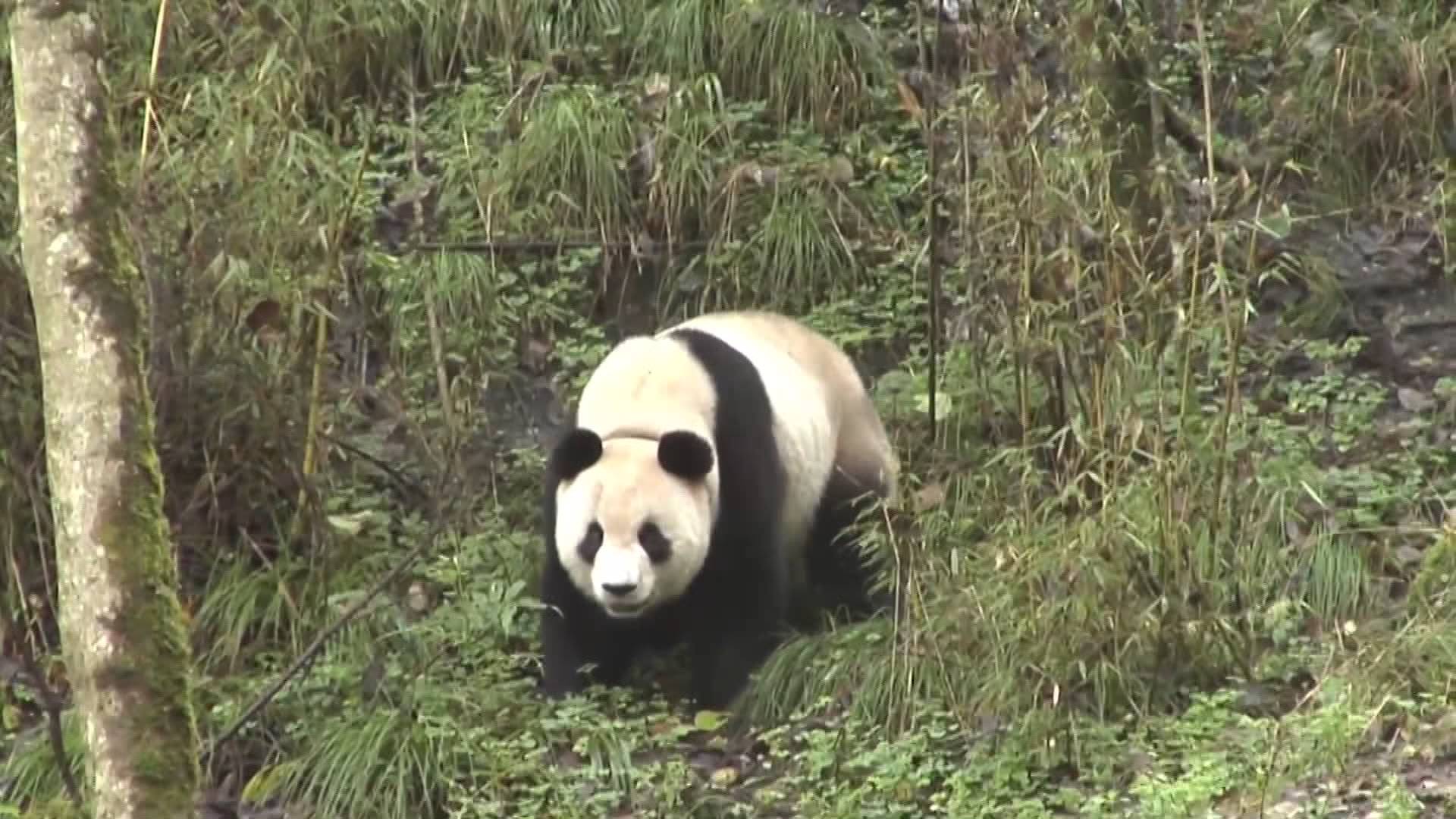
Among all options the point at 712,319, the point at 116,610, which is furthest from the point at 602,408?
the point at 116,610

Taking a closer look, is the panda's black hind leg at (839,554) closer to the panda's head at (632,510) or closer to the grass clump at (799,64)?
the panda's head at (632,510)

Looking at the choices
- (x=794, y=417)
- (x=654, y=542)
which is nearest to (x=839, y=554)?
(x=794, y=417)

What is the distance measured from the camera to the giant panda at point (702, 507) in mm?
6836

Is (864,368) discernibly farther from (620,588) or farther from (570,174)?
(620,588)

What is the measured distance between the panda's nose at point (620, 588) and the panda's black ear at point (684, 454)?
38cm

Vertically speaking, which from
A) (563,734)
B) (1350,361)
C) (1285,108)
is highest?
(1285,108)

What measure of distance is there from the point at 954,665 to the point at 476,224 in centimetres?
337

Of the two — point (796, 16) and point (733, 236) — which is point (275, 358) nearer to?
point (733, 236)

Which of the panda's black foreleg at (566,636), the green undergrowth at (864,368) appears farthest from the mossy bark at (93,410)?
the panda's black foreleg at (566,636)

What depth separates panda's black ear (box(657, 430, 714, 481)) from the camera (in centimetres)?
681

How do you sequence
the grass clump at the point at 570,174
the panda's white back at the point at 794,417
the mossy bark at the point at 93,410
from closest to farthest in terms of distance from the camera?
the mossy bark at the point at 93,410 → the panda's white back at the point at 794,417 → the grass clump at the point at 570,174

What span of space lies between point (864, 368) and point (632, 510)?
209 cm

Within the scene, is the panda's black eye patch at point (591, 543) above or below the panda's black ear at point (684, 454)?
below

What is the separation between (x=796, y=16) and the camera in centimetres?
941
